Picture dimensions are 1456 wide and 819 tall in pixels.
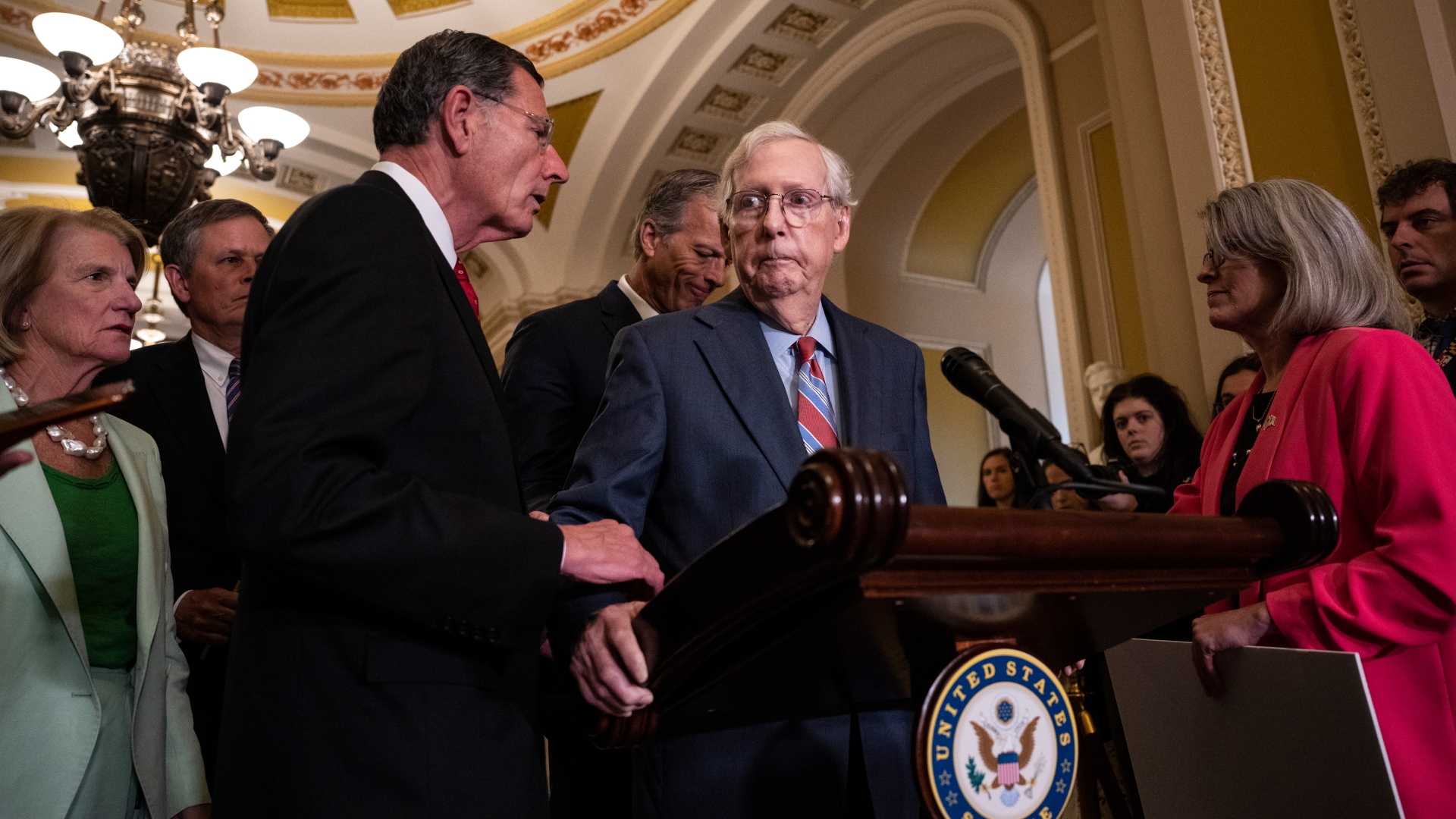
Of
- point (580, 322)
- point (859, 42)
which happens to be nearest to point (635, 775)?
point (580, 322)

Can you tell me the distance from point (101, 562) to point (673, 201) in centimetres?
157

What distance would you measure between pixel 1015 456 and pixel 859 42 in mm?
6224

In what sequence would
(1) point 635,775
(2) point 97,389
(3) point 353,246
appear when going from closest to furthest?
(2) point 97,389 → (3) point 353,246 → (1) point 635,775

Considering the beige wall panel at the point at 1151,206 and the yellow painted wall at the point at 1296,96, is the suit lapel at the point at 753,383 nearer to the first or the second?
the yellow painted wall at the point at 1296,96

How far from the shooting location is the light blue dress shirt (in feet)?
4.94

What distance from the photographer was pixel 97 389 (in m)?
0.77

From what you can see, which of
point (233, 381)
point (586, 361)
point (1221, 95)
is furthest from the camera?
point (1221, 95)

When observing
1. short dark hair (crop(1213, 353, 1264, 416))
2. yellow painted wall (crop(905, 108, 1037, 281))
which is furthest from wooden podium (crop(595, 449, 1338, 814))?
yellow painted wall (crop(905, 108, 1037, 281))

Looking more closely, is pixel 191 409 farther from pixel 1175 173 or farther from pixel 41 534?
pixel 1175 173

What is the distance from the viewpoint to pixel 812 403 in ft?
4.80

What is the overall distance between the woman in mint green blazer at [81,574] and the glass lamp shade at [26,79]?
176 inches

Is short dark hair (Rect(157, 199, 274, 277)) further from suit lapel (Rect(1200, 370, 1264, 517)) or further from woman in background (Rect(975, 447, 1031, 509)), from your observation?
woman in background (Rect(975, 447, 1031, 509))

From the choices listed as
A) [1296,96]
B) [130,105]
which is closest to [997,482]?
[1296,96]

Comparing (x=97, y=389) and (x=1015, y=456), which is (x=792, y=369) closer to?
(x=1015, y=456)
